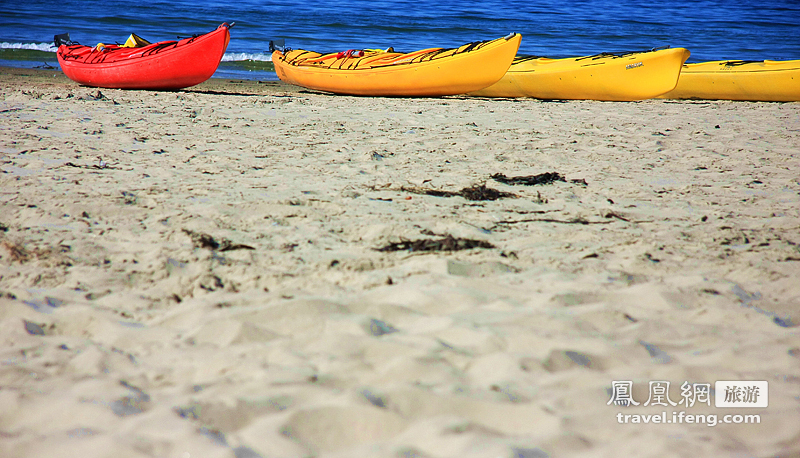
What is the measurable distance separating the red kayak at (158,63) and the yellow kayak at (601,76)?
14.4ft

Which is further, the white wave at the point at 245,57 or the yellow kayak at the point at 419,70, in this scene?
the white wave at the point at 245,57

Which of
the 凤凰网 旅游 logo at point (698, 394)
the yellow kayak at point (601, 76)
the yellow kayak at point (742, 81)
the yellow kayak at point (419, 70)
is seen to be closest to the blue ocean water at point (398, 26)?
the yellow kayak at point (419, 70)

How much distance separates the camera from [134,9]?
1755 centimetres

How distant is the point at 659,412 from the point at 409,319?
2.71 ft

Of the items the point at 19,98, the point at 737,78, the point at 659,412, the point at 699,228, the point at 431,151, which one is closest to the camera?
the point at 659,412

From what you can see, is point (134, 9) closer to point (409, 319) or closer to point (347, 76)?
point (347, 76)

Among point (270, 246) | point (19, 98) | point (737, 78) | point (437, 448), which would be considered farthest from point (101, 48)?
point (737, 78)

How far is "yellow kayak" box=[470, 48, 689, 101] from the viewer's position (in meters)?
7.49

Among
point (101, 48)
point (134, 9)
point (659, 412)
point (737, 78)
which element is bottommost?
point (659, 412)

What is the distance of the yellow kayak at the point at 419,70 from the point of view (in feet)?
24.8

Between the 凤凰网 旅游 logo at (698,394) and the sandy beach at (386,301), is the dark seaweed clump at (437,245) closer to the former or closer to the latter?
the sandy beach at (386,301)

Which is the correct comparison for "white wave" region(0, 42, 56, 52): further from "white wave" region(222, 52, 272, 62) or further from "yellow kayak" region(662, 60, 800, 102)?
"yellow kayak" region(662, 60, 800, 102)

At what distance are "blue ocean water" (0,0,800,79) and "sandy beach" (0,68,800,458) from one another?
29.1ft

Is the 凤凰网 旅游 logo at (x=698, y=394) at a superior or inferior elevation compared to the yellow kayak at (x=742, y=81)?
inferior
